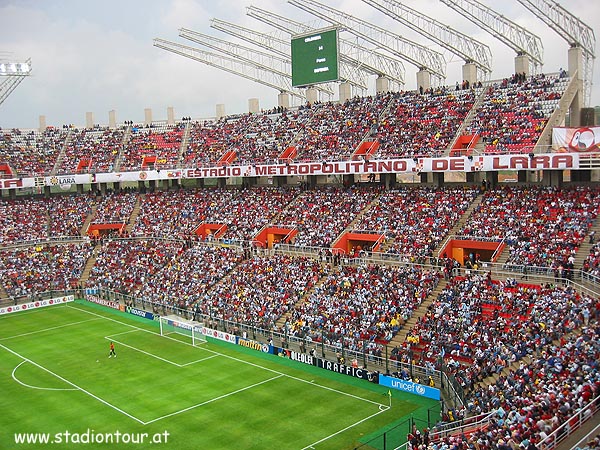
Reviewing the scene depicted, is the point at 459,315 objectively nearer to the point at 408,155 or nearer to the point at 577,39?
the point at 408,155

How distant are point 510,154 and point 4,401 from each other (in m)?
33.1

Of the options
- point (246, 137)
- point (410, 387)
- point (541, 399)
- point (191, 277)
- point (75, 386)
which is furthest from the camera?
point (246, 137)

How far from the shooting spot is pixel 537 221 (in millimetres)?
36688

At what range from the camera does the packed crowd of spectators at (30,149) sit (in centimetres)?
6812

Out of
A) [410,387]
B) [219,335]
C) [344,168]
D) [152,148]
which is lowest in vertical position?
[410,387]

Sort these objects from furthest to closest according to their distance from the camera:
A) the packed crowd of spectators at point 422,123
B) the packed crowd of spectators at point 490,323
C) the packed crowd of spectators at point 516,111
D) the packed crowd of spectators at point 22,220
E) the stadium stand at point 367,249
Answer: the packed crowd of spectators at point 22,220 → the packed crowd of spectators at point 422,123 → the packed crowd of spectators at point 516,111 → the packed crowd of spectators at point 490,323 → the stadium stand at point 367,249

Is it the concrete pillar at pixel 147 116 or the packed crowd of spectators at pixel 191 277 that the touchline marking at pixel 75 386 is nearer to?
the packed crowd of spectators at pixel 191 277

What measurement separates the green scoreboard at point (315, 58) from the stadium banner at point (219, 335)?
94.5ft

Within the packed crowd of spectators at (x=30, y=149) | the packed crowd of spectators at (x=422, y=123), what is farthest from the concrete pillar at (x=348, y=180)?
the packed crowd of spectators at (x=30, y=149)

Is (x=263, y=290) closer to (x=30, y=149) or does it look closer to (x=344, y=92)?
(x=344, y=92)

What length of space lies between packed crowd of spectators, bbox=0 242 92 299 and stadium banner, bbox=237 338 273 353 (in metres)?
22.7

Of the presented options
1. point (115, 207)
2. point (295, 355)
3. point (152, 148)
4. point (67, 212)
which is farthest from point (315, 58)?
point (295, 355)

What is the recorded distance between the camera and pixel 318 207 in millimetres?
50781

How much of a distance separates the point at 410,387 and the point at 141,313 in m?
24.3
